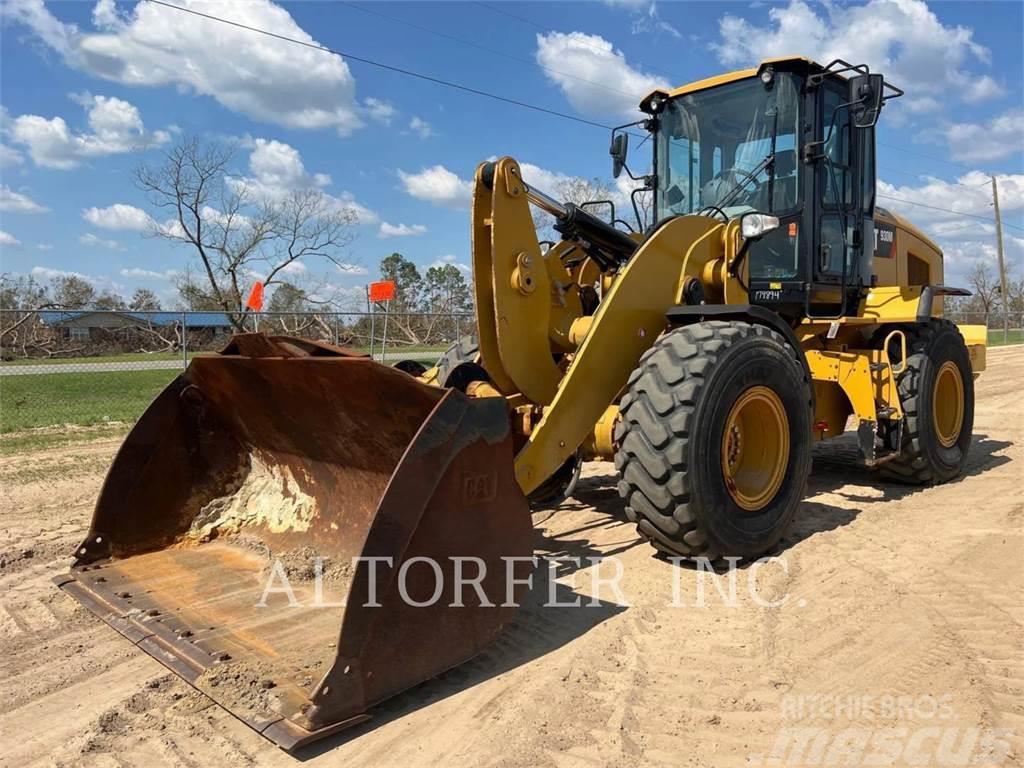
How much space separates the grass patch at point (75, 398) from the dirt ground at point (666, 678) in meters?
6.80

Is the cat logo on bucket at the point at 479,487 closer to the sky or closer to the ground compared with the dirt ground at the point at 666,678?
closer to the sky

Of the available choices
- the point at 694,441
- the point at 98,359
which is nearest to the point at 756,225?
the point at 694,441

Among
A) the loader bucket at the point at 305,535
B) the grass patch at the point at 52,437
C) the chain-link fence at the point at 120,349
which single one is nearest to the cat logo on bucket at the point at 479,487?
the loader bucket at the point at 305,535

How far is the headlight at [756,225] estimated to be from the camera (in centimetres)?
454

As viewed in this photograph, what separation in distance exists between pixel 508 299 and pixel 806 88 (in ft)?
9.60

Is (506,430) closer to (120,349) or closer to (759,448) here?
(759,448)

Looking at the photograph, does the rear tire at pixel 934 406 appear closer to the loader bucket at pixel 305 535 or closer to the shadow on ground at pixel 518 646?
the shadow on ground at pixel 518 646

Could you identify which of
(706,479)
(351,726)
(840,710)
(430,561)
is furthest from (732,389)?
(351,726)

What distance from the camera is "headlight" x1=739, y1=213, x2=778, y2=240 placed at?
4543 mm

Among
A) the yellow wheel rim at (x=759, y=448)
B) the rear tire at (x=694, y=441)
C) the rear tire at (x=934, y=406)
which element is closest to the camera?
the rear tire at (x=694, y=441)

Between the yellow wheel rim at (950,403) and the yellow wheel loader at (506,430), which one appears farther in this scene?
the yellow wheel rim at (950,403)

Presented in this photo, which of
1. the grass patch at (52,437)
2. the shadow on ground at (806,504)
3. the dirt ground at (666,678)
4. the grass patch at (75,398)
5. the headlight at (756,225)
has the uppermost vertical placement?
the headlight at (756,225)

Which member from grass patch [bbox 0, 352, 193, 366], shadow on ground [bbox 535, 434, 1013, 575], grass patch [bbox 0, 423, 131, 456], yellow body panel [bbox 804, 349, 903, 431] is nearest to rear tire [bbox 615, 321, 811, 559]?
shadow on ground [bbox 535, 434, 1013, 575]

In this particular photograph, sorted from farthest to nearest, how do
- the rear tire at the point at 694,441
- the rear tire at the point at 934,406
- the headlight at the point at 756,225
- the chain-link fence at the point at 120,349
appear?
1. the chain-link fence at the point at 120,349
2. the rear tire at the point at 934,406
3. the headlight at the point at 756,225
4. the rear tire at the point at 694,441
